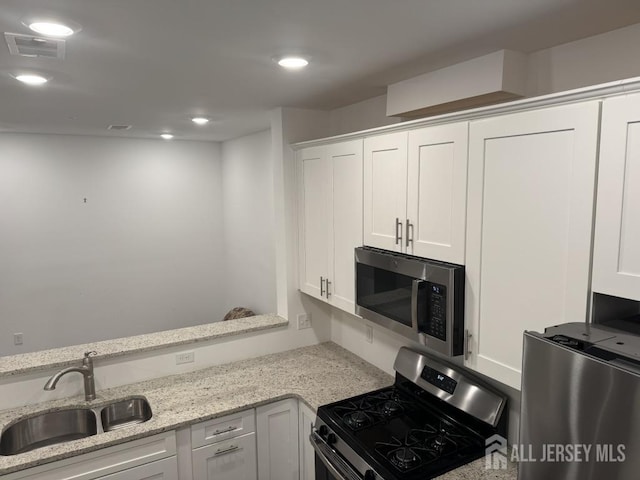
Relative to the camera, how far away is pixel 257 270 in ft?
16.4

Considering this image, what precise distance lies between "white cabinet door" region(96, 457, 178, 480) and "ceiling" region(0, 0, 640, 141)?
192 centimetres

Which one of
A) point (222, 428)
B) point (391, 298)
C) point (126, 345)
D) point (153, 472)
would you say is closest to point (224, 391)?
point (222, 428)

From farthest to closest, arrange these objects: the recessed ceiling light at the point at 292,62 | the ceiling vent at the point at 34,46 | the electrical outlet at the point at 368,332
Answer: the electrical outlet at the point at 368,332, the recessed ceiling light at the point at 292,62, the ceiling vent at the point at 34,46

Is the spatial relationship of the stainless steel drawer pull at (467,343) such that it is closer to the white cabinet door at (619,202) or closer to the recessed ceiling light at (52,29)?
the white cabinet door at (619,202)

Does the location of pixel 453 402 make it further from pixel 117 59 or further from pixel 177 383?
pixel 117 59

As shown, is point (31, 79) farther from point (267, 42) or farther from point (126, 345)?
point (126, 345)

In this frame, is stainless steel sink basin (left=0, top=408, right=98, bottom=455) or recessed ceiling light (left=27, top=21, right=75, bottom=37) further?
stainless steel sink basin (left=0, top=408, right=98, bottom=455)

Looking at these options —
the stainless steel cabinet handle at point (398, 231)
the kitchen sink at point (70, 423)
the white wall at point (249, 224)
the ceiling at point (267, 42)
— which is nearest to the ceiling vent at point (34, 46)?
the ceiling at point (267, 42)

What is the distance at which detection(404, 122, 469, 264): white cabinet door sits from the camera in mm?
1745

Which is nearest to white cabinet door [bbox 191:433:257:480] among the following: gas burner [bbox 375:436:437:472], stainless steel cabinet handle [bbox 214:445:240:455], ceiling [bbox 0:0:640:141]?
stainless steel cabinet handle [bbox 214:445:240:455]

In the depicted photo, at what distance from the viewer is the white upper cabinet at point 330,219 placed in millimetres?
2432

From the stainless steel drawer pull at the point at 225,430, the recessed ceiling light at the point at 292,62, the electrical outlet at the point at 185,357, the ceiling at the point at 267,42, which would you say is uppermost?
the ceiling at the point at 267,42

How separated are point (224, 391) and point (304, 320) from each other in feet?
2.81

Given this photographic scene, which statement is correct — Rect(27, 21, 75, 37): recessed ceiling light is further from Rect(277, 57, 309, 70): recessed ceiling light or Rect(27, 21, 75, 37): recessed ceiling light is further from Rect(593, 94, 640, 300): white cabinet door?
Rect(593, 94, 640, 300): white cabinet door
